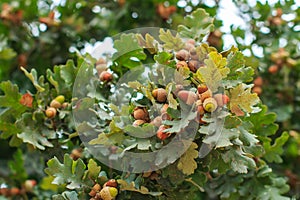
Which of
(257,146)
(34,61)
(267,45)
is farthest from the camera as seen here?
(34,61)

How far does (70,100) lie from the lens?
1.42 m

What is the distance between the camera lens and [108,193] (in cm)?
113

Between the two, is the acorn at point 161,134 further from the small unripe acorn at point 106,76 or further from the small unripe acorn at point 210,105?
the small unripe acorn at point 106,76

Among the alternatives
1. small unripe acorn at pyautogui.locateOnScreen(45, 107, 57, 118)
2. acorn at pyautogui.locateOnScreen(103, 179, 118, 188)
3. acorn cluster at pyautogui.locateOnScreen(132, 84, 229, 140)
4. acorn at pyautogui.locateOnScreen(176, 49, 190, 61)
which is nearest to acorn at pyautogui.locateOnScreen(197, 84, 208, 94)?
acorn cluster at pyautogui.locateOnScreen(132, 84, 229, 140)

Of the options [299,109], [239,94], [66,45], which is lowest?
[299,109]

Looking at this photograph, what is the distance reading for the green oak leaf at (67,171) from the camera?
3.81 ft

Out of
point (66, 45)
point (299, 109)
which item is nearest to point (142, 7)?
point (66, 45)

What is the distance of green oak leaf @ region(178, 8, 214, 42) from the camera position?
1318 mm

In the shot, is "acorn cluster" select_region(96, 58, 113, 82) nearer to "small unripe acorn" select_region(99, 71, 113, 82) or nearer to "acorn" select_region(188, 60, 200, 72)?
"small unripe acorn" select_region(99, 71, 113, 82)

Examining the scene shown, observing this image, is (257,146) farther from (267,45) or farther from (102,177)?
(267,45)

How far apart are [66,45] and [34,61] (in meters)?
0.11

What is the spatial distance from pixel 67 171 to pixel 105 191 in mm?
84

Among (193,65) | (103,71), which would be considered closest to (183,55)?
(193,65)

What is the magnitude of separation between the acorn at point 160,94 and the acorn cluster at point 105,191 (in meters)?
0.17
